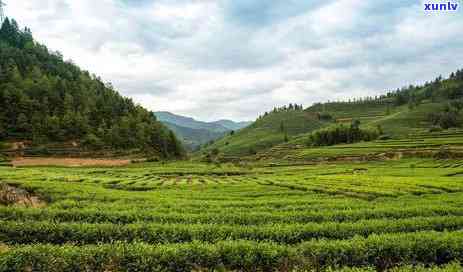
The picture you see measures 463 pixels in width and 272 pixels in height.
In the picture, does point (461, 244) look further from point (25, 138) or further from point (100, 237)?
point (25, 138)

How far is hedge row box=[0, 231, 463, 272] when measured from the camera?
531 inches

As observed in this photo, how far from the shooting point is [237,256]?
46.1ft

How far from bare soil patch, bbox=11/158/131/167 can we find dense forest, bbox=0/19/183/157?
46.8ft

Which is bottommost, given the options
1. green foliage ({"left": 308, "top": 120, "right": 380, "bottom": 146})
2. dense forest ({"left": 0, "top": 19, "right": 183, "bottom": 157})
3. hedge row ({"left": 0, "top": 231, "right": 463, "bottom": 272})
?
hedge row ({"left": 0, "top": 231, "right": 463, "bottom": 272})

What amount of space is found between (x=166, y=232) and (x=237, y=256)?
5.41 metres

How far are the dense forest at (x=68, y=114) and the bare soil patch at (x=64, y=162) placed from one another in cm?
1426

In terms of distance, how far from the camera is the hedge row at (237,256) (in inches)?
531

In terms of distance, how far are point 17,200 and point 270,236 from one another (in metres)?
22.5

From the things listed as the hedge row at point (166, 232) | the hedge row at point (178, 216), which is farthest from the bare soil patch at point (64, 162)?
the hedge row at point (166, 232)

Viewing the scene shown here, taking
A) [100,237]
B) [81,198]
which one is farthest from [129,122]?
[100,237]

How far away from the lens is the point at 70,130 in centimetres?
12506

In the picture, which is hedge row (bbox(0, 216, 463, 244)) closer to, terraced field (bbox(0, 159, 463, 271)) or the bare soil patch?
terraced field (bbox(0, 159, 463, 271))

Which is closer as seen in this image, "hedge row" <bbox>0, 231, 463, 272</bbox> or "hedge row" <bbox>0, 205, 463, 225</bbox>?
"hedge row" <bbox>0, 231, 463, 272</bbox>

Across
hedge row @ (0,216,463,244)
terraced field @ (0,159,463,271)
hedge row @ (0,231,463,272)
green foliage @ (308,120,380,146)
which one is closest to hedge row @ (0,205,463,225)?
terraced field @ (0,159,463,271)
